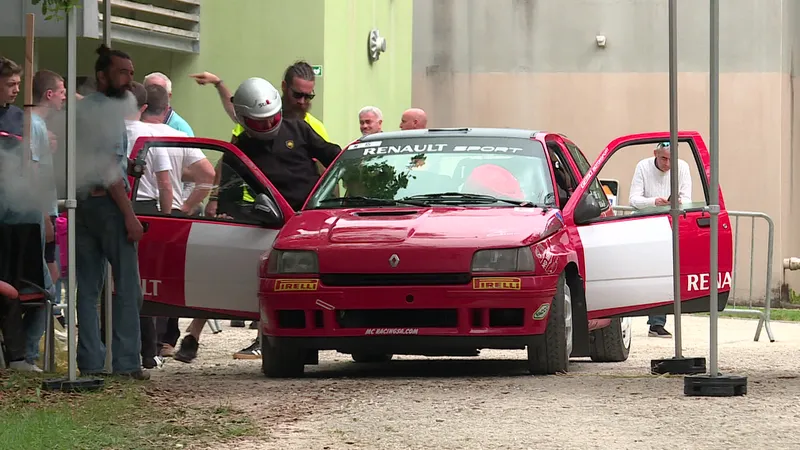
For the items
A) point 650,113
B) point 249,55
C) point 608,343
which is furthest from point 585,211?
point 650,113

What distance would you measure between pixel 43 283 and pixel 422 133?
8.91 ft

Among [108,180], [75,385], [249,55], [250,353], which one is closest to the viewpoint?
[75,385]

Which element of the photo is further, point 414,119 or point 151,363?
point 414,119

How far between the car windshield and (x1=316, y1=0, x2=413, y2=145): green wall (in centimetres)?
1040

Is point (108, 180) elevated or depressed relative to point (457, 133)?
depressed

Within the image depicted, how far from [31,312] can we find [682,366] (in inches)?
154

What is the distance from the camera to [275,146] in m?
11.8

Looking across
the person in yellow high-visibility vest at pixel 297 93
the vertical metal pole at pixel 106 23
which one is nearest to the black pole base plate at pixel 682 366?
the person in yellow high-visibility vest at pixel 297 93

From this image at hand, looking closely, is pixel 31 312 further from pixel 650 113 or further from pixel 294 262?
pixel 650 113

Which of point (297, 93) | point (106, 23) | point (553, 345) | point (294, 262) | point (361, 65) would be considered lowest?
point (553, 345)

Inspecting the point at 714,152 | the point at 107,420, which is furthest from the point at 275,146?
the point at 107,420

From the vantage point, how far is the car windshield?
1090 centimetres

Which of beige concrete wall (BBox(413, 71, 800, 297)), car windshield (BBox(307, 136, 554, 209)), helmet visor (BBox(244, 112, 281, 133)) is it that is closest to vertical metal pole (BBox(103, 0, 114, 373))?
car windshield (BBox(307, 136, 554, 209))

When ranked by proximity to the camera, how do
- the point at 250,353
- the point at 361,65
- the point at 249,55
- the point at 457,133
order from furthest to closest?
the point at 361,65
the point at 249,55
the point at 250,353
the point at 457,133
